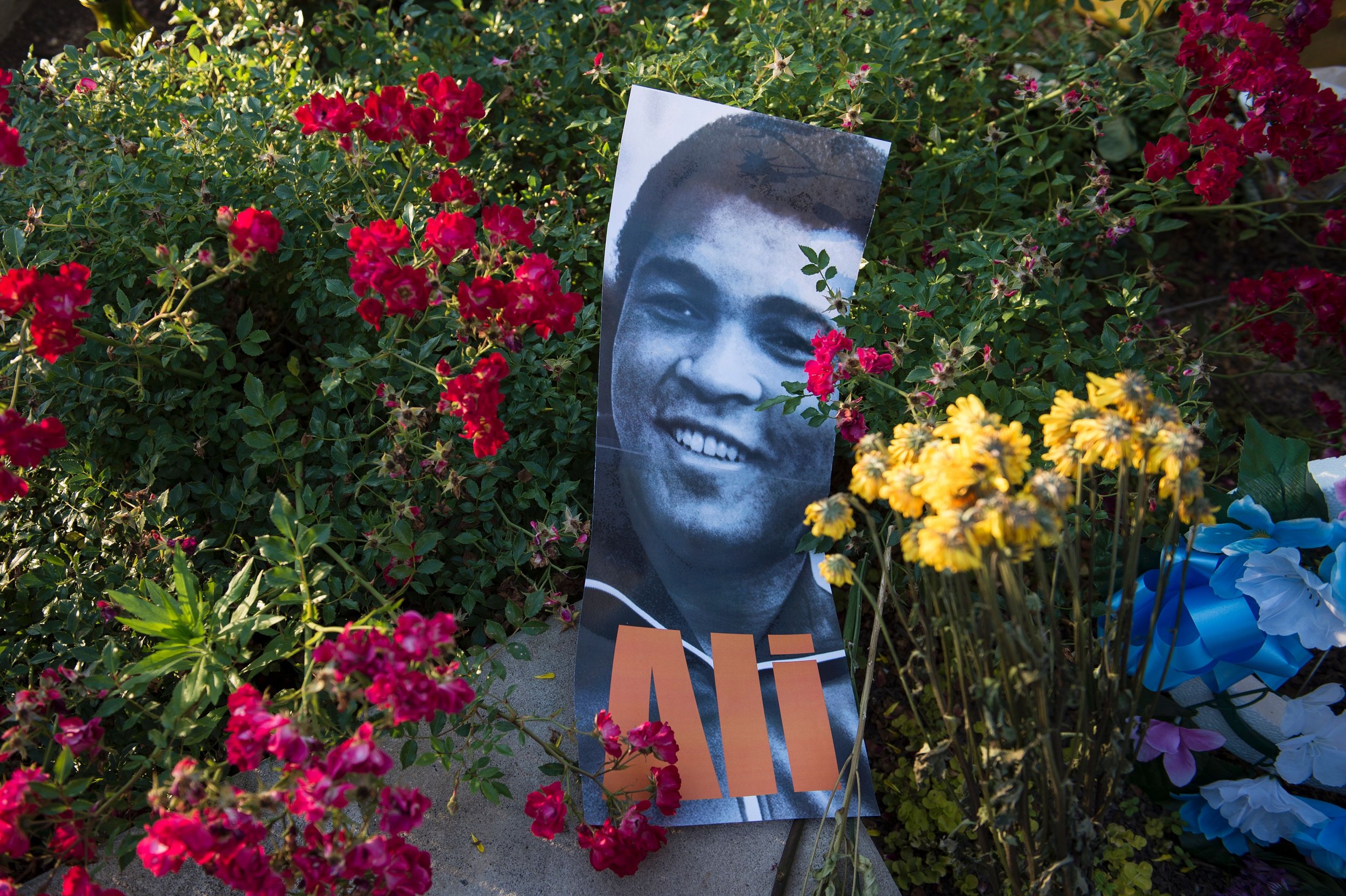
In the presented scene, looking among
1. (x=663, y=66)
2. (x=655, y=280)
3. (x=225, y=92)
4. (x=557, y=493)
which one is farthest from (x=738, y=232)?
(x=225, y=92)

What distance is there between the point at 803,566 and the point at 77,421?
60.3 inches

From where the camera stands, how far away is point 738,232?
2049 millimetres

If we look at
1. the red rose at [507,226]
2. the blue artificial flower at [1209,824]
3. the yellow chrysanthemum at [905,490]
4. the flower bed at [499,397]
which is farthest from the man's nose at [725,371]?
the blue artificial flower at [1209,824]

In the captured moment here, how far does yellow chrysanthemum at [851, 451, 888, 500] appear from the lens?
1064mm

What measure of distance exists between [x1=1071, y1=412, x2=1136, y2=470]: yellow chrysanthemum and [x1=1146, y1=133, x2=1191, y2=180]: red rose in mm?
1121

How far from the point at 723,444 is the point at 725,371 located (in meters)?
0.17

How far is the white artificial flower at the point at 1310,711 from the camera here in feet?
4.78

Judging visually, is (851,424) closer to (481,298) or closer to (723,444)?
(723,444)

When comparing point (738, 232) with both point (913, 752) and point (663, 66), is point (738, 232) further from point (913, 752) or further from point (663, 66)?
point (913, 752)

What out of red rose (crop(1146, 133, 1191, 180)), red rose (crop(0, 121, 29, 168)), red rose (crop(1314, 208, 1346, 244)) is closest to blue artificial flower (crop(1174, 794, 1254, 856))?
red rose (crop(1146, 133, 1191, 180))

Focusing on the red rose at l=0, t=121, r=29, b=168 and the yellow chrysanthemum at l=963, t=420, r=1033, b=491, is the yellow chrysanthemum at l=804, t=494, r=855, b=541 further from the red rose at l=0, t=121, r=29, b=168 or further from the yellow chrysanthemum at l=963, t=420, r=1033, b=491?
the red rose at l=0, t=121, r=29, b=168

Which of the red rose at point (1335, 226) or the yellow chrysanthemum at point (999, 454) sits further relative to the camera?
the red rose at point (1335, 226)

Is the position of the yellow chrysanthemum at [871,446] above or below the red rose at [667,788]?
above

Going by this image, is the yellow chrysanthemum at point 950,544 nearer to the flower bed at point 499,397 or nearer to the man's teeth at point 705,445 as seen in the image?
the flower bed at point 499,397
